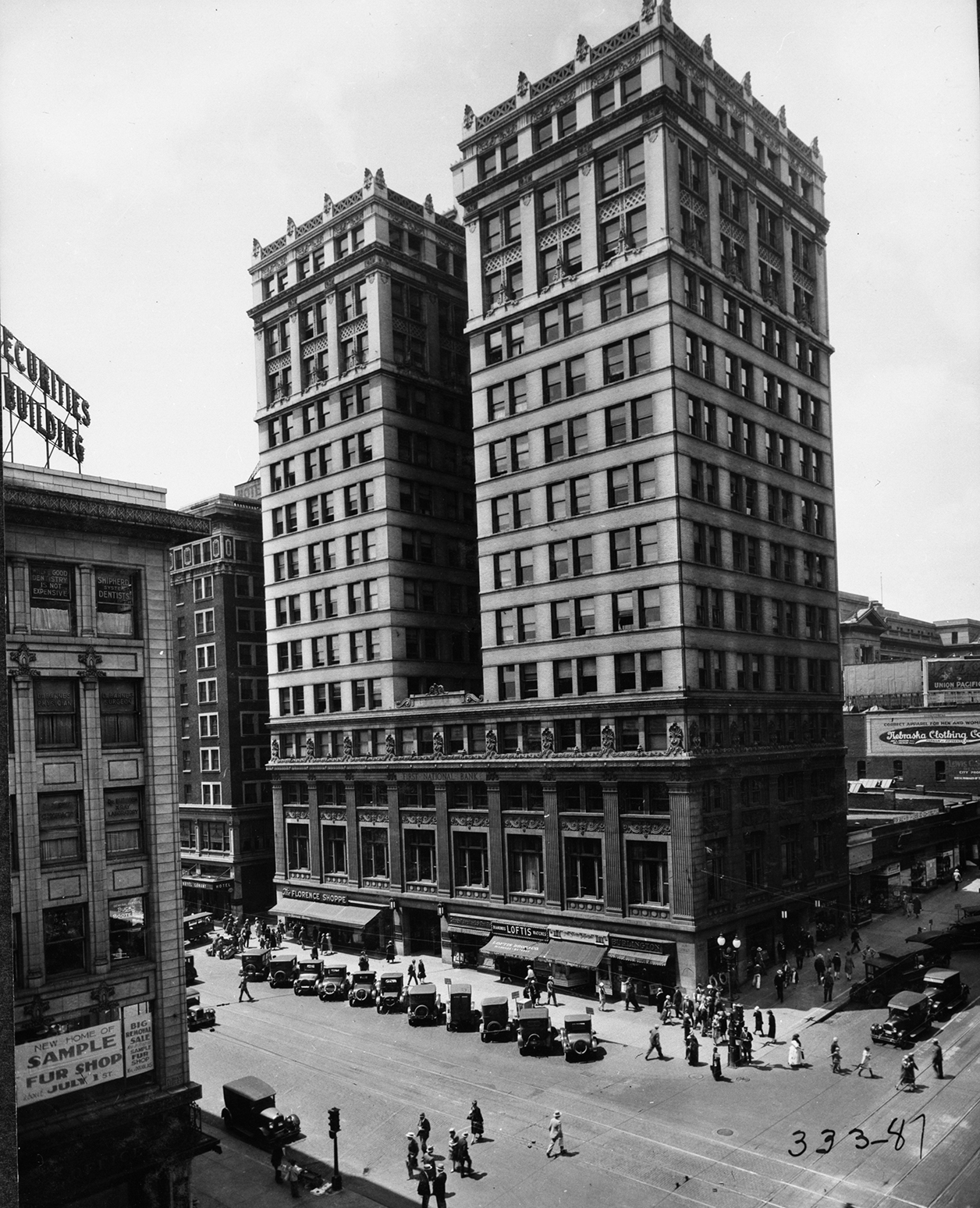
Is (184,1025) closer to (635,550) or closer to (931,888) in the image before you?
(635,550)

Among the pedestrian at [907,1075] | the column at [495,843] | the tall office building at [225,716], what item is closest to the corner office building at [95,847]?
the pedestrian at [907,1075]

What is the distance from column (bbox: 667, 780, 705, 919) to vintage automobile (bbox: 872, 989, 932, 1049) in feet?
31.4

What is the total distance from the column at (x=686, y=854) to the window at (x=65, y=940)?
93.7 feet

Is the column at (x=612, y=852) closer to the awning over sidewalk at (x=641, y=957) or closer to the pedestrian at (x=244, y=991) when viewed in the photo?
the awning over sidewalk at (x=641, y=957)

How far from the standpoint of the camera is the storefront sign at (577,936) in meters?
50.2

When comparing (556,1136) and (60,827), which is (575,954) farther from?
(60,827)

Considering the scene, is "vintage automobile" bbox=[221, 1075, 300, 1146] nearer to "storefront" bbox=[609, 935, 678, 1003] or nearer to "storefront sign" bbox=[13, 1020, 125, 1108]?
"storefront sign" bbox=[13, 1020, 125, 1108]

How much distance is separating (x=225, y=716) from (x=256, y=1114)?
47.8 meters

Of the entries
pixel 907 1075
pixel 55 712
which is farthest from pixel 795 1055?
pixel 55 712

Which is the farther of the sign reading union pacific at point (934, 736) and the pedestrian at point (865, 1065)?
the sign reading union pacific at point (934, 736)

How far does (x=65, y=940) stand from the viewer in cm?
2925

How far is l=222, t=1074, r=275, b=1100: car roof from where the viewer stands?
34.4 metres

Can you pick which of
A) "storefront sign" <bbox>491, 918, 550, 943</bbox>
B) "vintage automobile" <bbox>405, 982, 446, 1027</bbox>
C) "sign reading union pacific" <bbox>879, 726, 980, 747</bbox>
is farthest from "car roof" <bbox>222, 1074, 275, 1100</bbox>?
"sign reading union pacific" <bbox>879, 726, 980, 747</bbox>

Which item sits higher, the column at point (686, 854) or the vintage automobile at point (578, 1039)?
the column at point (686, 854)
